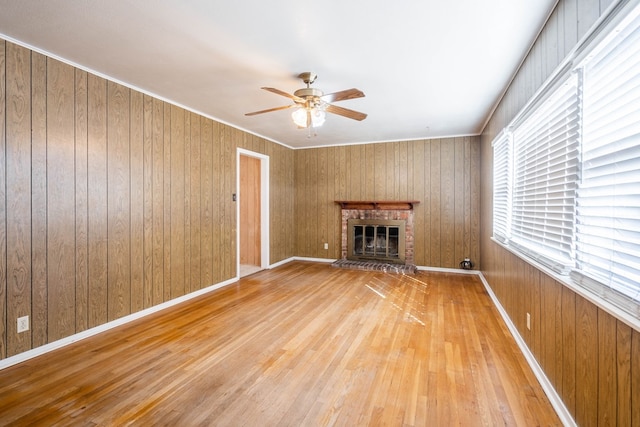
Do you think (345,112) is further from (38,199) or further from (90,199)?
(38,199)

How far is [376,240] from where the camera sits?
6016 mm

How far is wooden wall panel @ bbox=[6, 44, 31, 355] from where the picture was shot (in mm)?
2309

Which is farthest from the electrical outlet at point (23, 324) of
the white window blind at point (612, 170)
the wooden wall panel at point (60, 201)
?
the white window blind at point (612, 170)

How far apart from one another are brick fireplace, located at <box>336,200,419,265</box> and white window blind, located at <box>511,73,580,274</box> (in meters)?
2.89

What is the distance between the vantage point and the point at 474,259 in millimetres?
5359

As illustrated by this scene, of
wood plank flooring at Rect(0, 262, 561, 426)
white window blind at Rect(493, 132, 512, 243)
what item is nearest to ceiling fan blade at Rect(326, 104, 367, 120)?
white window blind at Rect(493, 132, 512, 243)

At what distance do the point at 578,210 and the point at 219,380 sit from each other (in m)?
2.51

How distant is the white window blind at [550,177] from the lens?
1723 mm

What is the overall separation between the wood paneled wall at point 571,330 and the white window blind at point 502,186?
410 mm

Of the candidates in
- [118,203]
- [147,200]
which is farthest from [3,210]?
[147,200]

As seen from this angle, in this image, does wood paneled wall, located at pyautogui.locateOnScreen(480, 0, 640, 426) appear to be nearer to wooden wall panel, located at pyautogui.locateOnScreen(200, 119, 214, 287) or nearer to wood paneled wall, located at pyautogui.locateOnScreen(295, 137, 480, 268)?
wood paneled wall, located at pyautogui.locateOnScreen(295, 137, 480, 268)

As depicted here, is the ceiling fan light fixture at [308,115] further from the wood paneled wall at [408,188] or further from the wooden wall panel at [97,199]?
the wood paneled wall at [408,188]

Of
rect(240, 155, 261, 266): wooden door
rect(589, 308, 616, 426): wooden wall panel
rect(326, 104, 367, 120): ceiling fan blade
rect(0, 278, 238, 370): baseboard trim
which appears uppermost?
rect(326, 104, 367, 120): ceiling fan blade

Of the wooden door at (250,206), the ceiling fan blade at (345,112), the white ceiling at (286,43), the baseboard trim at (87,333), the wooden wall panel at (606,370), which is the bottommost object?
the baseboard trim at (87,333)
